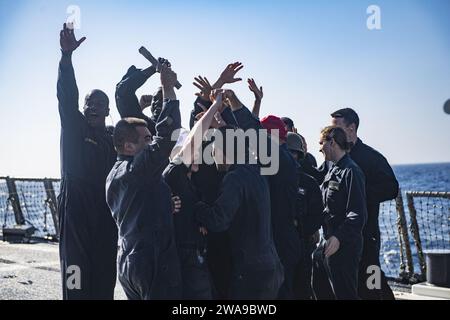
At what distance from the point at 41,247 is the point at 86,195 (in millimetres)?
6579

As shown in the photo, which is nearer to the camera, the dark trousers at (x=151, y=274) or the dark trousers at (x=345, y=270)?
the dark trousers at (x=151, y=274)

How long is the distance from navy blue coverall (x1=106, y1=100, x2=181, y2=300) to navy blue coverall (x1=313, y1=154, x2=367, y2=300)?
4.80 ft

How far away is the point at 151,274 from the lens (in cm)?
355

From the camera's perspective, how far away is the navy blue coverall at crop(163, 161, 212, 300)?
12.2 ft

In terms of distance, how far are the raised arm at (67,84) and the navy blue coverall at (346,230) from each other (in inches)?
87.7

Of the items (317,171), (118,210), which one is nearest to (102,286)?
(118,210)

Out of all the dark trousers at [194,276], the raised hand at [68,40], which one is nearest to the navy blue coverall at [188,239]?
the dark trousers at [194,276]

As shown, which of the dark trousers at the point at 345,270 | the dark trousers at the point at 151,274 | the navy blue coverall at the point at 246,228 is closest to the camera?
the dark trousers at the point at 151,274

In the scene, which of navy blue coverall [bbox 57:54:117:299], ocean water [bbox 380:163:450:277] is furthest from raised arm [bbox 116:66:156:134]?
ocean water [bbox 380:163:450:277]

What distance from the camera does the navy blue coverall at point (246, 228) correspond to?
3.68 metres

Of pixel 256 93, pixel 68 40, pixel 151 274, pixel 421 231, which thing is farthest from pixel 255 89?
pixel 421 231

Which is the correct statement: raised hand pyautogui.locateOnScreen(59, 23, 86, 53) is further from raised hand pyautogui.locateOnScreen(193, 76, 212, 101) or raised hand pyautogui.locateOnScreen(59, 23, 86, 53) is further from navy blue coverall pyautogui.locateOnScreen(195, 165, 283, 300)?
navy blue coverall pyautogui.locateOnScreen(195, 165, 283, 300)

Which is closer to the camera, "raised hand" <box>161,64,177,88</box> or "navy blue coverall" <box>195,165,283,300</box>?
"navy blue coverall" <box>195,165,283,300</box>

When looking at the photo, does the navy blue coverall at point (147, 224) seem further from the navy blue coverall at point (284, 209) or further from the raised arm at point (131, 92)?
the raised arm at point (131, 92)
